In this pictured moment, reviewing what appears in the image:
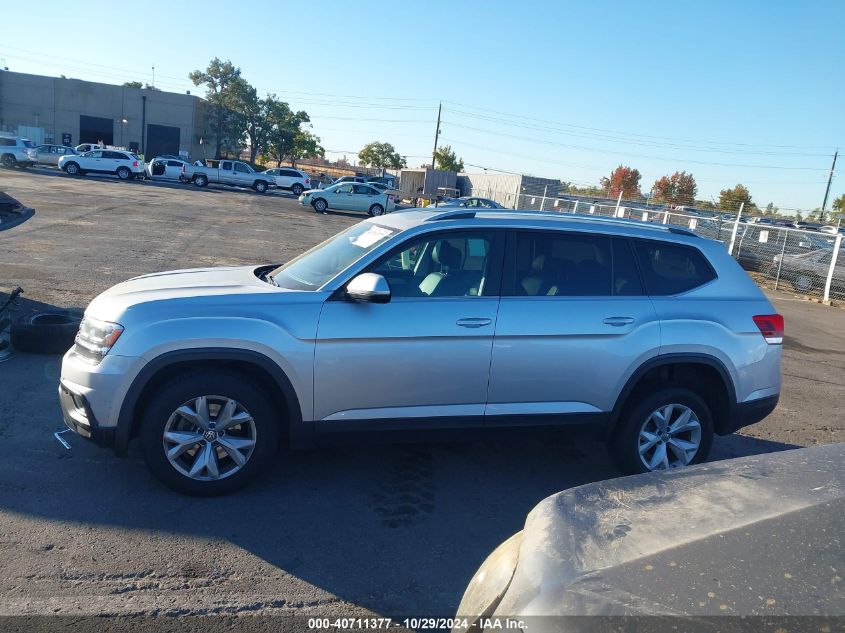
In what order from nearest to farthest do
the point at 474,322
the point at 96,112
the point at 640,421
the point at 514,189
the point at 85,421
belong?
the point at 85,421 < the point at 474,322 < the point at 640,421 < the point at 514,189 < the point at 96,112

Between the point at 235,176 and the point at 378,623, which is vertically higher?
the point at 235,176

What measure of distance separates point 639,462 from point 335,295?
2.45 meters

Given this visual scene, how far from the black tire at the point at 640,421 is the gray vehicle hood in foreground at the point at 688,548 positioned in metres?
2.33

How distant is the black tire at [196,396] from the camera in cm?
414

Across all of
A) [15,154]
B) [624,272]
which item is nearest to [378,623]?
[624,272]

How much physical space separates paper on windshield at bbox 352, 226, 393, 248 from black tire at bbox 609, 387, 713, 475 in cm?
211

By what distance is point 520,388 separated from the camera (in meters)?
4.58

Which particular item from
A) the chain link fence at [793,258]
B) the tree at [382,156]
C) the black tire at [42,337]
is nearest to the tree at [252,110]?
the tree at [382,156]

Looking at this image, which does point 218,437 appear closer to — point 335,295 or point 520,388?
point 335,295

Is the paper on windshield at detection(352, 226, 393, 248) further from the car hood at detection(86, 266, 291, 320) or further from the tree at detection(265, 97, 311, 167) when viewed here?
the tree at detection(265, 97, 311, 167)

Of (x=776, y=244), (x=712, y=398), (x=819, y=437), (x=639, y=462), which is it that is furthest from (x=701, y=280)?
(x=776, y=244)

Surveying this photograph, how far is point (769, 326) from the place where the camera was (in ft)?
16.4

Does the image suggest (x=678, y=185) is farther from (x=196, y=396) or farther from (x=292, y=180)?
(x=196, y=396)

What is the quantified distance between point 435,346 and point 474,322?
0.99ft
